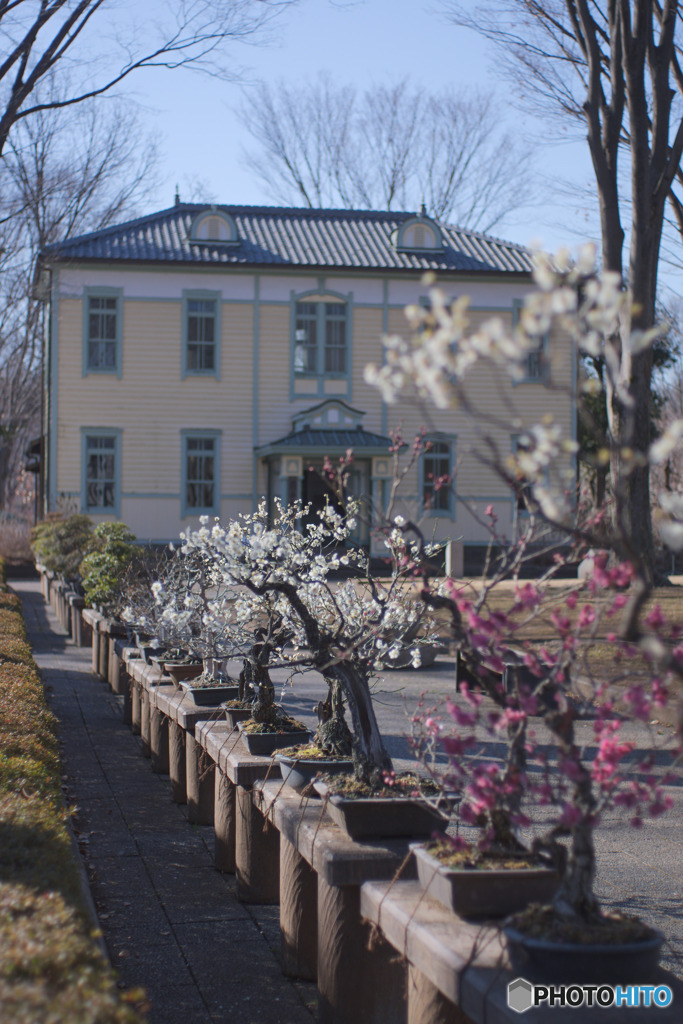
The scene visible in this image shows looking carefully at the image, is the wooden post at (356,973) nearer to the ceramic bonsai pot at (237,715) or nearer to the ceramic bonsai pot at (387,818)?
the ceramic bonsai pot at (387,818)

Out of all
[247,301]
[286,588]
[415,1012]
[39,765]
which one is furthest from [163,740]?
[247,301]

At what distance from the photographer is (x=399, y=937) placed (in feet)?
10.6

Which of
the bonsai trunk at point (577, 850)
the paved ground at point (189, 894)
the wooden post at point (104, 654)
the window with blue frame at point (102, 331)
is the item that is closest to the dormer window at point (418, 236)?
the window with blue frame at point (102, 331)

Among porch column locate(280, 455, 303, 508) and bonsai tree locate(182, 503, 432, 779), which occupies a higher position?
porch column locate(280, 455, 303, 508)

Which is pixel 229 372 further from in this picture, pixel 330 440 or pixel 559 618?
pixel 559 618

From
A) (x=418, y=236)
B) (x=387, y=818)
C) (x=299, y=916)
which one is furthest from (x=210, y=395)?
(x=387, y=818)

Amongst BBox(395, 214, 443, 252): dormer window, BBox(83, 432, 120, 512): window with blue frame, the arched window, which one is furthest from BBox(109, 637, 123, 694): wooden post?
BBox(395, 214, 443, 252): dormer window

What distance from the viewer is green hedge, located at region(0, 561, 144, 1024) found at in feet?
7.43

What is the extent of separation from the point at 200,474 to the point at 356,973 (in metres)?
23.3

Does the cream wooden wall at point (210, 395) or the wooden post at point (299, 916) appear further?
the cream wooden wall at point (210, 395)

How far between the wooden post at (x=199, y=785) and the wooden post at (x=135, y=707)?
2765 millimetres

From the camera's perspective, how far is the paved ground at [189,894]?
442 centimetres

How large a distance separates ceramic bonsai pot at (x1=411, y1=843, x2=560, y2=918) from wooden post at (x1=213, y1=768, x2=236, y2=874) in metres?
2.86

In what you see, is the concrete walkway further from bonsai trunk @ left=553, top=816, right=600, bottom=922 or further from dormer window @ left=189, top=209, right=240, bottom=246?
dormer window @ left=189, top=209, right=240, bottom=246
